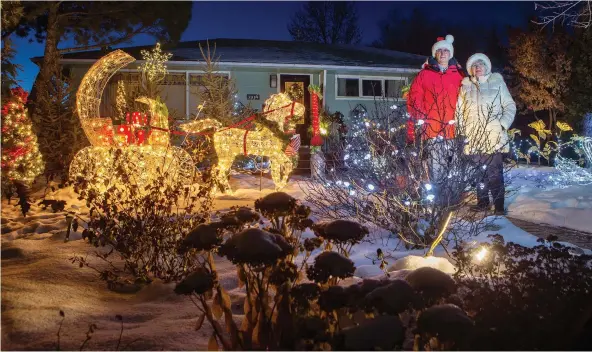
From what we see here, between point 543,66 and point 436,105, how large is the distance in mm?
13591

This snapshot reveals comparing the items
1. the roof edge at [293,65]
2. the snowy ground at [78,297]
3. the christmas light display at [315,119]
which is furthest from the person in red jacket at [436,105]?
the roof edge at [293,65]

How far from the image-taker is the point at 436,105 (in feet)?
17.6

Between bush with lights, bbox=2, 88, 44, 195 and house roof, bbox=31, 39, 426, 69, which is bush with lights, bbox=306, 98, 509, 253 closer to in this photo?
bush with lights, bbox=2, 88, 44, 195

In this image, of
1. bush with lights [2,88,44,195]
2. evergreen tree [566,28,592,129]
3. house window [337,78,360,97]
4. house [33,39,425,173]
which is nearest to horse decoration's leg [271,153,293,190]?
bush with lights [2,88,44,195]

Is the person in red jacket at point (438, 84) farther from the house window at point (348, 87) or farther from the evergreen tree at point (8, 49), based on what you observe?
the house window at point (348, 87)

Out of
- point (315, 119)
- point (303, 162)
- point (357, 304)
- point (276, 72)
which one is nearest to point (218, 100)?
point (315, 119)

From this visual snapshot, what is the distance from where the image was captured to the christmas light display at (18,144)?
7.72 metres

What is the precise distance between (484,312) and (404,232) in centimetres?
271

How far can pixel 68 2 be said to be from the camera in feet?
43.3

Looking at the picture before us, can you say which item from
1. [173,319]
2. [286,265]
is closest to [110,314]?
[173,319]

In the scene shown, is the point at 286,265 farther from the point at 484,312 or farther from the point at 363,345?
the point at 484,312

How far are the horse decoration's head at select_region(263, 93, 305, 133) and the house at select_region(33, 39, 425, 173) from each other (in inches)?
288

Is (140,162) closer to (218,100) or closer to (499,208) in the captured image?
(218,100)

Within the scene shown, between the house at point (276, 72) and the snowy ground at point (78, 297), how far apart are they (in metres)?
10.3
